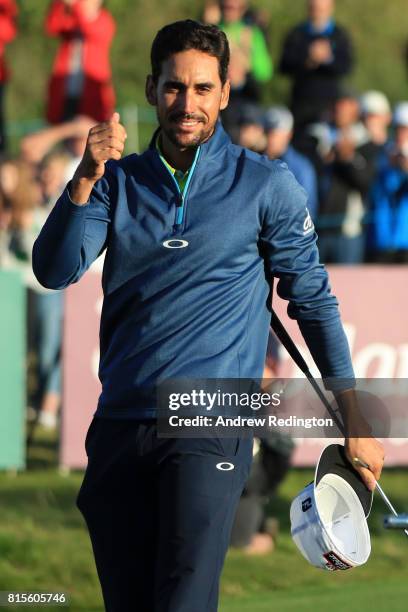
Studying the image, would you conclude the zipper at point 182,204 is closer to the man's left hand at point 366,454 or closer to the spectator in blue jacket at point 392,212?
the man's left hand at point 366,454

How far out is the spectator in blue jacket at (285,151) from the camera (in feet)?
38.5

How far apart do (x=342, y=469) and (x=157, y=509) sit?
0.61 m

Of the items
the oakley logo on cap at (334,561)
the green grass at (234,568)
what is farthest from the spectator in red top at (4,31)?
the oakley logo on cap at (334,561)

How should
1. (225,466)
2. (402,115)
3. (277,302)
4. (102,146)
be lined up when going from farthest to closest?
(402,115) → (277,302) → (225,466) → (102,146)

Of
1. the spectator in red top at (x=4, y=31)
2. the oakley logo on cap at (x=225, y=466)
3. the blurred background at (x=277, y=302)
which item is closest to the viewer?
the oakley logo on cap at (x=225, y=466)

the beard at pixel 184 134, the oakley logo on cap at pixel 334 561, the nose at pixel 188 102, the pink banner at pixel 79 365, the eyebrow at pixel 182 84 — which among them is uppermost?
the eyebrow at pixel 182 84

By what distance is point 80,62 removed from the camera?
1374 cm

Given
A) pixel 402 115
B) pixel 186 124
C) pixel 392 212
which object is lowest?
pixel 392 212

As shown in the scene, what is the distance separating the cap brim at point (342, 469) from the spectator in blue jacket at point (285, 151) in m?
7.12

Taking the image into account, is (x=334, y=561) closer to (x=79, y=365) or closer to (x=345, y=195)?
Result: (x=79, y=365)

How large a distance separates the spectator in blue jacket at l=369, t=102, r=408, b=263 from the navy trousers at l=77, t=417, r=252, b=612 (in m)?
7.25

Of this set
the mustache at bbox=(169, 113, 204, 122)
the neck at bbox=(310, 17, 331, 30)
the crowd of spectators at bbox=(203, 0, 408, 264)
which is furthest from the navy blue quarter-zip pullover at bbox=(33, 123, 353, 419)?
the neck at bbox=(310, 17, 331, 30)

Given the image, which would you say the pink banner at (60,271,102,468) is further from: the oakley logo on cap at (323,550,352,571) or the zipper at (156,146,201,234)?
the oakley logo on cap at (323,550,352,571)

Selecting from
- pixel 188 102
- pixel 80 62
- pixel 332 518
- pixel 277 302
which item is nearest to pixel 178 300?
pixel 188 102
